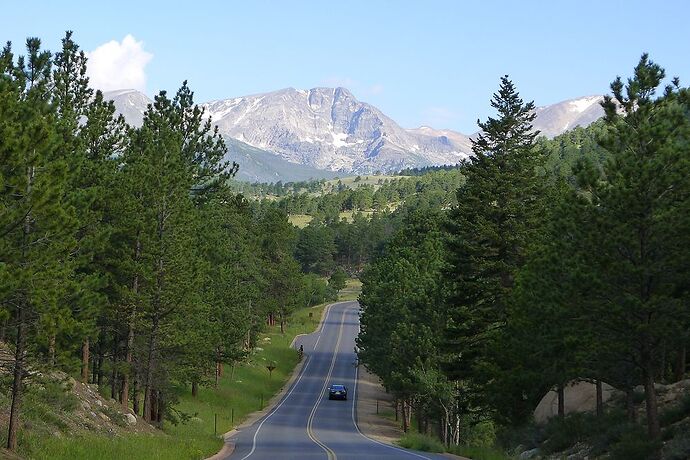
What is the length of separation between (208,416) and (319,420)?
8353mm

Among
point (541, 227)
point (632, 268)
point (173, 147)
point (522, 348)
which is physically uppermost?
point (173, 147)

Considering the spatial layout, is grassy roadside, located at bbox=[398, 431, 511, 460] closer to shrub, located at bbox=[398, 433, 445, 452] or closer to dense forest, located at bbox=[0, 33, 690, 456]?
shrub, located at bbox=[398, 433, 445, 452]

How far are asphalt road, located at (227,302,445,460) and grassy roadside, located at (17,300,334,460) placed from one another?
1849mm

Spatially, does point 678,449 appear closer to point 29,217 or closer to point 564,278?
point 564,278

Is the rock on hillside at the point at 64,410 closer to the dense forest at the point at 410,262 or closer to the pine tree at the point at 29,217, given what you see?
the dense forest at the point at 410,262

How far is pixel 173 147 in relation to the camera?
35.6 meters

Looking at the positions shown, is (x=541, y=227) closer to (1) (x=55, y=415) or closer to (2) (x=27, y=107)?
(1) (x=55, y=415)

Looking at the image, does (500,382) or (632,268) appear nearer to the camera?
(632,268)

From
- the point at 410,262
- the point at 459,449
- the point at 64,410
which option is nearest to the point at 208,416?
the point at 410,262

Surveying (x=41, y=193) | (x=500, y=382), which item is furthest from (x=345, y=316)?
(x=41, y=193)

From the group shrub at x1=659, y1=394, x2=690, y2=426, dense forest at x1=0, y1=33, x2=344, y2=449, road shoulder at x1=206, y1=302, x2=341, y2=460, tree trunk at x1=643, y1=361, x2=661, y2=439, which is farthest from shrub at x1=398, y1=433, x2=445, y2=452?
tree trunk at x1=643, y1=361, x2=661, y2=439

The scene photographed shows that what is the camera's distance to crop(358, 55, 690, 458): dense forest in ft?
71.3

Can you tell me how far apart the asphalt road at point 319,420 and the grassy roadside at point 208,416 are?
72.8 inches

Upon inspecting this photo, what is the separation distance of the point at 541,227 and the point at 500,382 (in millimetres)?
9232
